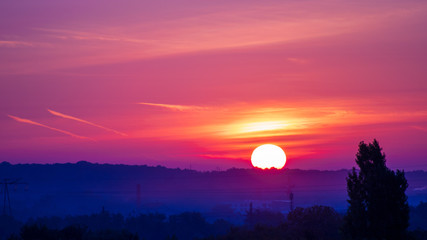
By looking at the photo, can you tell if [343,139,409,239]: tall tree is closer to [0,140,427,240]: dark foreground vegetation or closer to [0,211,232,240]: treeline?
[0,140,427,240]: dark foreground vegetation

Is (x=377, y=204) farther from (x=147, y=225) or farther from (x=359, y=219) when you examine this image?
(x=147, y=225)

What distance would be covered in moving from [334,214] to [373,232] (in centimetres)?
2526

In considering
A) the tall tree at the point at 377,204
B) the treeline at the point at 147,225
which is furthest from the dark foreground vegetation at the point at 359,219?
the treeline at the point at 147,225

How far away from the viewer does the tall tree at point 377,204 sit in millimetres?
46000

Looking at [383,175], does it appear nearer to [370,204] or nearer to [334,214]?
[370,204]

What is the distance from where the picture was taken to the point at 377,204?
46.5 meters

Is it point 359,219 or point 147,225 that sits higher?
point 359,219

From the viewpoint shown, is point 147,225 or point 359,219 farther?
point 147,225

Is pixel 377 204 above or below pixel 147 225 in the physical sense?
above

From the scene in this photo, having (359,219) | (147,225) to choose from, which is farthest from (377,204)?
(147,225)

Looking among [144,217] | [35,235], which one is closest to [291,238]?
[35,235]

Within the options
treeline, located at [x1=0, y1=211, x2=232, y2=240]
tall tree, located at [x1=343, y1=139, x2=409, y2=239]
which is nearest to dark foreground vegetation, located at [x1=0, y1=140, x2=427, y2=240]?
tall tree, located at [x1=343, y1=139, x2=409, y2=239]

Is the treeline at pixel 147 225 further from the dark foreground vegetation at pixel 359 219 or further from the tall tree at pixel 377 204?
the tall tree at pixel 377 204

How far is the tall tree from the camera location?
151 ft
